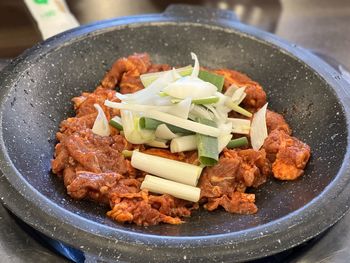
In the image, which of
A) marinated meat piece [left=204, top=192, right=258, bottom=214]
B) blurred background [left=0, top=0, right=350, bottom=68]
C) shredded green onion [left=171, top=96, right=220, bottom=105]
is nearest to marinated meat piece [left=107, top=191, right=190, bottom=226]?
marinated meat piece [left=204, top=192, right=258, bottom=214]

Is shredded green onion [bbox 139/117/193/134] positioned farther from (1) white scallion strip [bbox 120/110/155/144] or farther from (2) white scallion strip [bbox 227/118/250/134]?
(2) white scallion strip [bbox 227/118/250/134]

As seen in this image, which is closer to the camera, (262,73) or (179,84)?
(179,84)

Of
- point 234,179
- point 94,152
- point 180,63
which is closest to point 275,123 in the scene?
point 234,179

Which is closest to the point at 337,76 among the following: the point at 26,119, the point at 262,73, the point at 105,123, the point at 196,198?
the point at 262,73

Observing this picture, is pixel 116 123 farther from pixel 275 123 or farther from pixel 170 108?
pixel 275 123

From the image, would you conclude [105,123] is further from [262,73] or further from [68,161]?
[262,73]

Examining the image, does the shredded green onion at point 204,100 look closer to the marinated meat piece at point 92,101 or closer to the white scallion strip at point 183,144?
the white scallion strip at point 183,144
